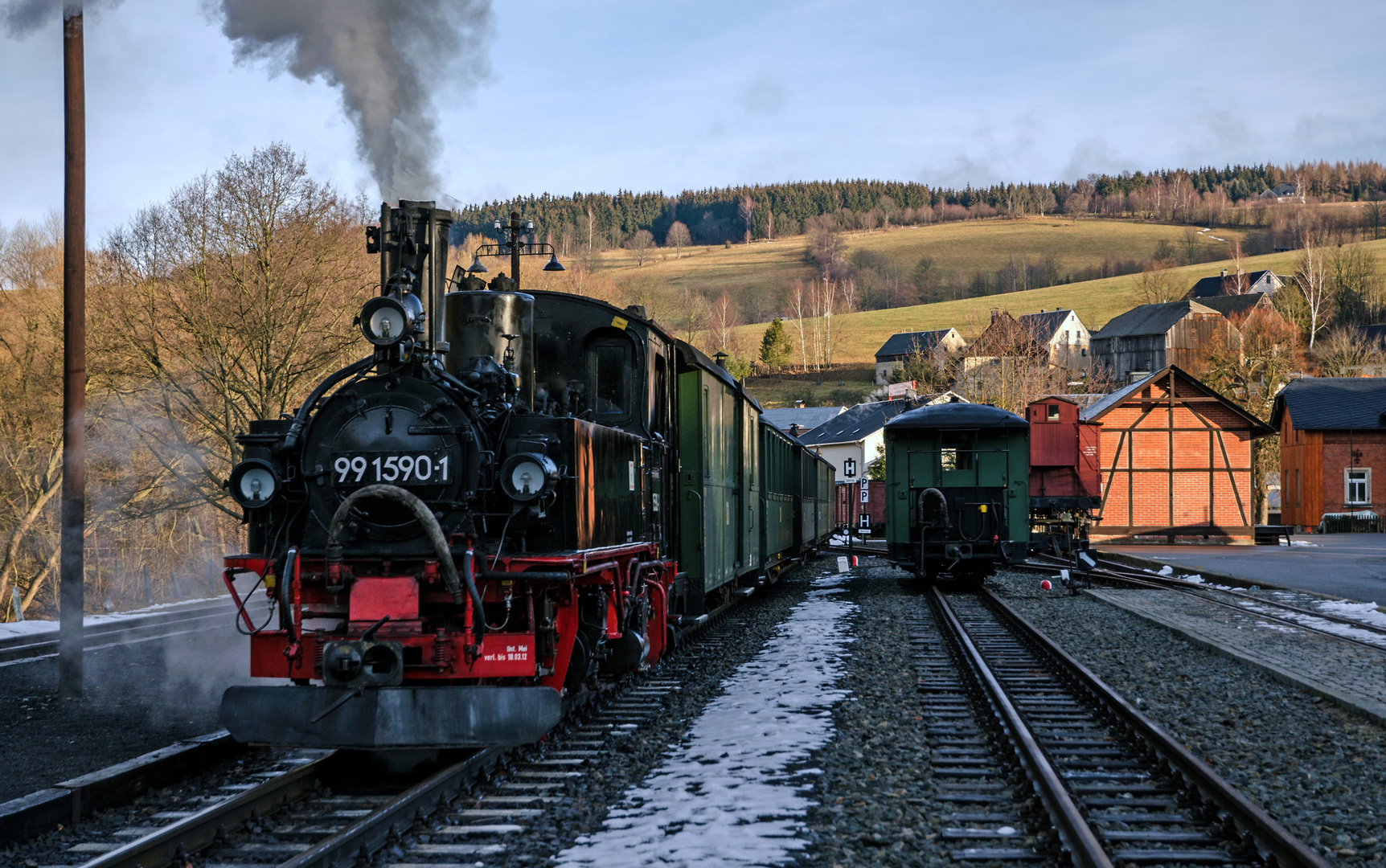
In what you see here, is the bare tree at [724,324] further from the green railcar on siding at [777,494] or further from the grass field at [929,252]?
the green railcar on siding at [777,494]

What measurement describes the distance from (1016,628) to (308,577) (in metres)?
9.60

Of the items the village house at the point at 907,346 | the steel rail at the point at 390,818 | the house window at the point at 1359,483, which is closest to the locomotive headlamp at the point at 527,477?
the steel rail at the point at 390,818

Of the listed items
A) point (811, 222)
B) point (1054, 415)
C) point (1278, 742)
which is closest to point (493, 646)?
point (1278, 742)

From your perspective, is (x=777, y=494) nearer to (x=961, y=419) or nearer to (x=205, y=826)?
(x=961, y=419)

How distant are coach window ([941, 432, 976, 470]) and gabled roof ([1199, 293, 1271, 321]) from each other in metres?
75.2

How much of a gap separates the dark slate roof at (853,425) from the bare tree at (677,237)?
77.6 meters

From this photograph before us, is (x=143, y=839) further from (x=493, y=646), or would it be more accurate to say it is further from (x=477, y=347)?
(x=477, y=347)

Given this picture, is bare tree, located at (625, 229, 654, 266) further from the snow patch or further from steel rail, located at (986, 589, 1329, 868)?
steel rail, located at (986, 589, 1329, 868)

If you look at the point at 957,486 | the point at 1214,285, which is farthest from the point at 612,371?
the point at 1214,285

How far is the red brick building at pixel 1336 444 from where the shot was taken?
39.9m

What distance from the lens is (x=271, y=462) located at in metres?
6.27

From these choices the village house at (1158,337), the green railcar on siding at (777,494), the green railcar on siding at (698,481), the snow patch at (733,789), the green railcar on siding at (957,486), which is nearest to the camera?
the snow patch at (733,789)

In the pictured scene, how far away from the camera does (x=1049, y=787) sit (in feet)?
18.1

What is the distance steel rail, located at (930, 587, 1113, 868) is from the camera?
4555mm
